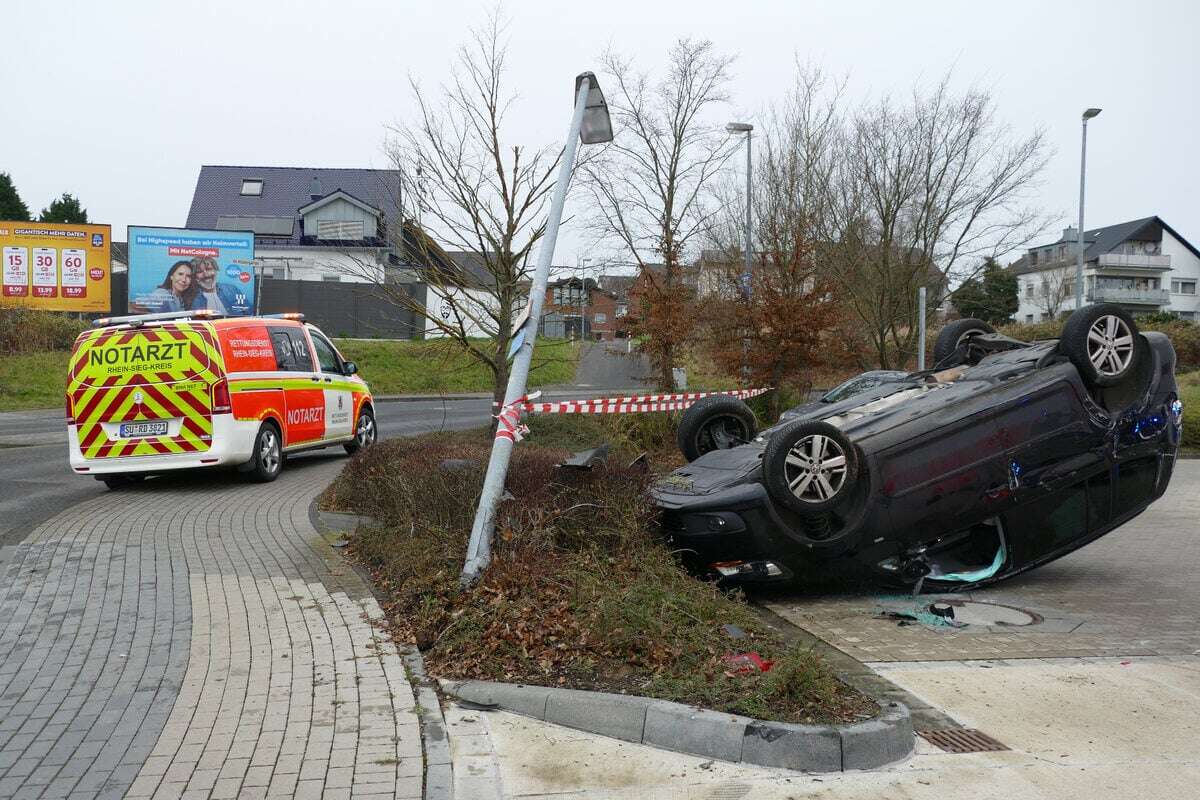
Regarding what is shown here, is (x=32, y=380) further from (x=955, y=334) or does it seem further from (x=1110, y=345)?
(x=1110, y=345)

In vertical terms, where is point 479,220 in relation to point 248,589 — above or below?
above

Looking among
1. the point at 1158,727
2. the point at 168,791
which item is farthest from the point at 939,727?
the point at 168,791

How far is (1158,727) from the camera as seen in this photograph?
506cm

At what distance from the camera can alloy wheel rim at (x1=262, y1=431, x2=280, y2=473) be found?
12527 millimetres

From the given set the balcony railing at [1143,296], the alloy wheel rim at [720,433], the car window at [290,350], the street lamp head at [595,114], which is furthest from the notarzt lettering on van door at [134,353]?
the balcony railing at [1143,296]

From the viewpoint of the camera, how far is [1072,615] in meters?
7.65

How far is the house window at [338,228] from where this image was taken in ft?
164

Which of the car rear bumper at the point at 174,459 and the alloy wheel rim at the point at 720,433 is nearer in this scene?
the alloy wheel rim at the point at 720,433

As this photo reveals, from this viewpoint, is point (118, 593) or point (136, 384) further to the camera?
point (136, 384)

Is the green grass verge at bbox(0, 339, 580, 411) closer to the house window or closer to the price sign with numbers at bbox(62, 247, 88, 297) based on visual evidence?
the price sign with numbers at bbox(62, 247, 88, 297)

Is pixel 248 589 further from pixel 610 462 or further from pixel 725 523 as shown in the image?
pixel 725 523

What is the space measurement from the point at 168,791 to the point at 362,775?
0.71m

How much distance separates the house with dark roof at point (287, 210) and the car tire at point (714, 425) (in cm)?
3983

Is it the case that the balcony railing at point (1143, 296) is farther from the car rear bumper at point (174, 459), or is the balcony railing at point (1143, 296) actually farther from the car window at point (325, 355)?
the car rear bumper at point (174, 459)
